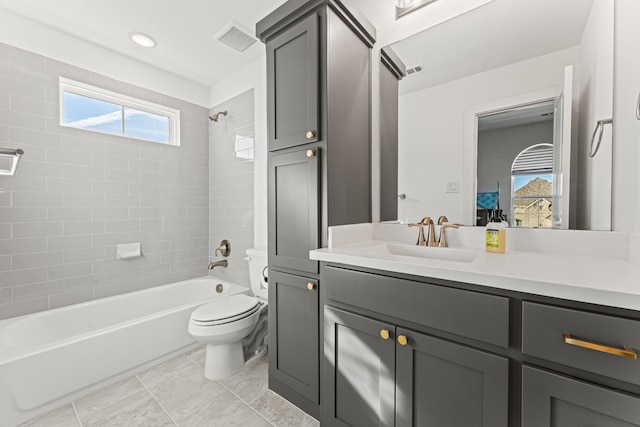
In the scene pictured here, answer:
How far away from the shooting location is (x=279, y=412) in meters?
1.49

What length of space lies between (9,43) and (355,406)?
3.32m

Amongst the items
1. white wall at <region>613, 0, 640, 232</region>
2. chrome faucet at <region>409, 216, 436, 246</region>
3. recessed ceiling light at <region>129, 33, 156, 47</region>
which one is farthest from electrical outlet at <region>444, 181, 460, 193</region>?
recessed ceiling light at <region>129, 33, 156, 47</region>

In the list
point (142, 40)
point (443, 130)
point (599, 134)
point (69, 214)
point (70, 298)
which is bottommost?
point (70, 298)

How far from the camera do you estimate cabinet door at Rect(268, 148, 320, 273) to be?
141 cm

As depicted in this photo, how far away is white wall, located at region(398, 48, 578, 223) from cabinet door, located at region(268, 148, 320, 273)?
0.59 metres

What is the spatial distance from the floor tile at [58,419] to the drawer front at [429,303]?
63.8 inches

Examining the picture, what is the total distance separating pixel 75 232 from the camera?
224 cm

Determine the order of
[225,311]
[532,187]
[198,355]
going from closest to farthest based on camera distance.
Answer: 1. [532,187]
2. [225,311]
3. [198,355]

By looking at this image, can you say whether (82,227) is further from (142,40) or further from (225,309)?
(142,40)

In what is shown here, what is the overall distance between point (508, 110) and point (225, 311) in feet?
6.82

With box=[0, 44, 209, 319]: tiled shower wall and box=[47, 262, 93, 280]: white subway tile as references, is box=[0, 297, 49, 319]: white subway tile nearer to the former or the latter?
box=[0, 44, 209, 319]: tiled shower wall

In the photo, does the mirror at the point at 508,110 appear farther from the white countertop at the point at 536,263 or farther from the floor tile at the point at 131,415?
the floor tile at the point at 131,415

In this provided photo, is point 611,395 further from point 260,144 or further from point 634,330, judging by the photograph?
point 260,144

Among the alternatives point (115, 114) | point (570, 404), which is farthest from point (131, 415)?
point (115, 114)
